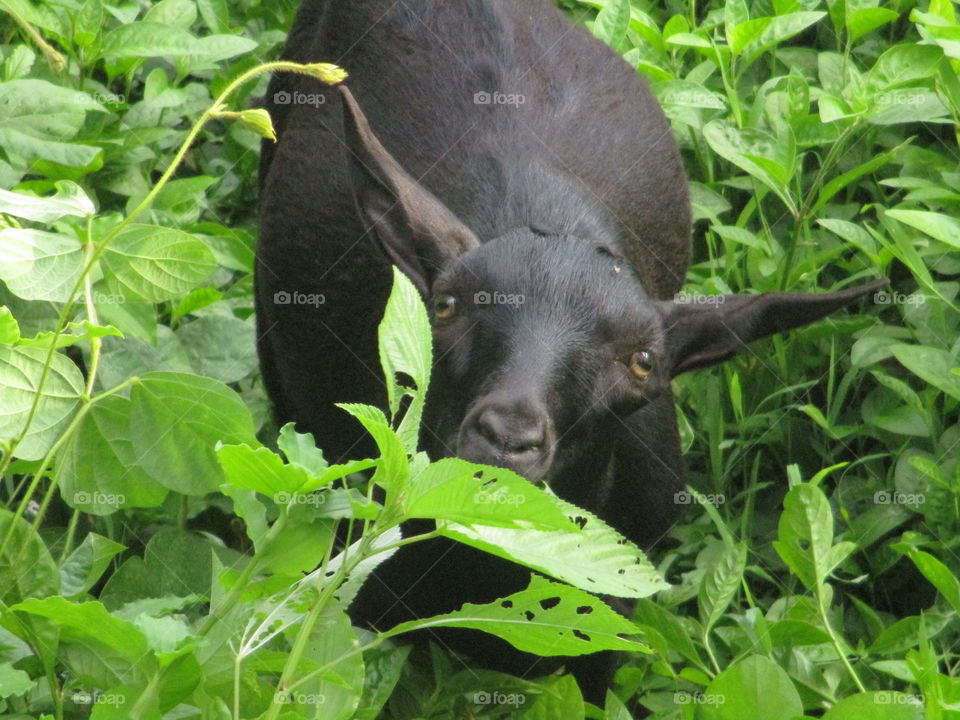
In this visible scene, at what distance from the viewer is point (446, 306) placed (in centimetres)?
378

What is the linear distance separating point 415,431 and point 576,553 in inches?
13.5

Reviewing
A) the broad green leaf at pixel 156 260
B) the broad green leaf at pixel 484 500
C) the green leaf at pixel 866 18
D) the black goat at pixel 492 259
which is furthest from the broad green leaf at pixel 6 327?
the green leaf at pixel 866 18

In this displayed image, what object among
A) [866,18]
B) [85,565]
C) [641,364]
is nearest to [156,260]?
[85,565]

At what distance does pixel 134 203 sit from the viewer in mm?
4270

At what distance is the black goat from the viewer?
367cm

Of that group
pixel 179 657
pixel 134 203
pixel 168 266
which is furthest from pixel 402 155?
pixel 179 657

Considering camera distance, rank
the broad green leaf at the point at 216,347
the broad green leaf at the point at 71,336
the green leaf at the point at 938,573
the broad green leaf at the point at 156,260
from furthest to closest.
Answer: the broad green leaf at the point at 216,347, the green leaf at the point at 938,573, the broad green leaf at the point at 156,260, the broad green leaf at the point at 71,336

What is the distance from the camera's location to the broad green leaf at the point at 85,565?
2.96m

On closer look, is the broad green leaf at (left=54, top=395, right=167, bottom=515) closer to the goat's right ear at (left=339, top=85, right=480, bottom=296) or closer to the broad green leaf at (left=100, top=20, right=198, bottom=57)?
the goat's right ear at (left=339, top=85, right=480, bottom=296)

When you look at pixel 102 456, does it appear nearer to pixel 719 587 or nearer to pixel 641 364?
pixel 641 364

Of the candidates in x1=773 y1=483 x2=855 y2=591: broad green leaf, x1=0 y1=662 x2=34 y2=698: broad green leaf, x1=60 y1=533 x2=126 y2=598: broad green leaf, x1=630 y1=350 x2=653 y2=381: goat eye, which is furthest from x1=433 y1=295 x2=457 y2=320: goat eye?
x1=0 y1=662 x2=34 y2=698: broad green leaf

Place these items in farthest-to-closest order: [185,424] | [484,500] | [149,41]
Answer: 1. [149,41]
2. [185,424]
3. [484,500]

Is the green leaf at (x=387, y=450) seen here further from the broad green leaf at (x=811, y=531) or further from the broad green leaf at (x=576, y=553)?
the broad green leaf at (x=811, y=531)

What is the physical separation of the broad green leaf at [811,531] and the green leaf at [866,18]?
2.39 meters
